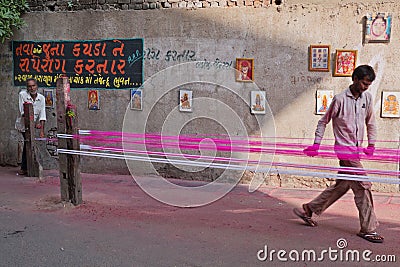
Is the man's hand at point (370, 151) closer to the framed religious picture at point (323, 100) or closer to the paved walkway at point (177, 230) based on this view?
the paved walkway at point (177, 230)

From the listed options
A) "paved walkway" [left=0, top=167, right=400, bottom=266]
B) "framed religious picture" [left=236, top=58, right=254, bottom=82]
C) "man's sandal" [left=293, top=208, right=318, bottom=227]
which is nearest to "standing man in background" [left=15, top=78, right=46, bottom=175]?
"paved walkway" [left=0, top=167, right=400, bottom=266]

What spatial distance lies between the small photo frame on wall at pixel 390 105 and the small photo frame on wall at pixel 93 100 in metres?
4.47

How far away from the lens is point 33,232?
211 inches

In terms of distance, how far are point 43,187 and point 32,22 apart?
2970 millimetres

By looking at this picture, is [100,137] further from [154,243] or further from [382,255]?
[382,255]

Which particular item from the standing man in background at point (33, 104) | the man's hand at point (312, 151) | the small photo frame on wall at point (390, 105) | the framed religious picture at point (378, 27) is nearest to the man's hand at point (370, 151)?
the man's hand at point (312, 151)

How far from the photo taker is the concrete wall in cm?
679

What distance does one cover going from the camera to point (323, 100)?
22.9 ft

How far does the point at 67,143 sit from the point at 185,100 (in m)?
2.19

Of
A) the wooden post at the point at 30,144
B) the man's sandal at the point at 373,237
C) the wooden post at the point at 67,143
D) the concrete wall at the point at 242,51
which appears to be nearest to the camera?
the man's sandal at the point at 373,237

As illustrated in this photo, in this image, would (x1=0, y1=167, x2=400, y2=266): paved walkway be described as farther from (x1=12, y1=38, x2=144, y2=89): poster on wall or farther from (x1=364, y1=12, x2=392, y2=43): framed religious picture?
(x1=364, y1=12, x2=392, y2=43): framed religious picture

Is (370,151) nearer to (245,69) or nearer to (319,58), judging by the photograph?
(319,58)

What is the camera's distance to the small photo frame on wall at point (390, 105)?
22.0ft

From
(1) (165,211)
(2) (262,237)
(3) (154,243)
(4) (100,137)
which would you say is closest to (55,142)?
(4) (100,137)
